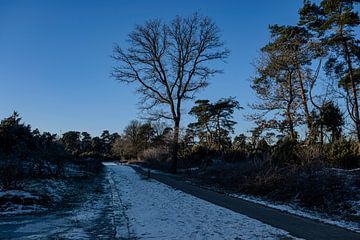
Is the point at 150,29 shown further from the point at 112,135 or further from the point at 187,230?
the point at 112,135

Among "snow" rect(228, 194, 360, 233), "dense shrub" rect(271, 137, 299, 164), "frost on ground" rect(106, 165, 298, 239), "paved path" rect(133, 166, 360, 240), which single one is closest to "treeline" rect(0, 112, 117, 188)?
"frost on ground" rect(106, 165, 298, 239)

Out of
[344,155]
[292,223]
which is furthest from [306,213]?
[344,155]

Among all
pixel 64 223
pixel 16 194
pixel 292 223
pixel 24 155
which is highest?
pixel 24 155

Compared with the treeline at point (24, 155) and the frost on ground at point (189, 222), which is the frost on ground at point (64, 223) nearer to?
the frost on ground at point (189, 222)

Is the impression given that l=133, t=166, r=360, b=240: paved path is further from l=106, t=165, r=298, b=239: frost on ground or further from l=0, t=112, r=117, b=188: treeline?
l=0, t=112, r=117, b=188: treeline

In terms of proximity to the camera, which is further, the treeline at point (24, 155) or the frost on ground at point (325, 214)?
the treeline at point (24, 155)

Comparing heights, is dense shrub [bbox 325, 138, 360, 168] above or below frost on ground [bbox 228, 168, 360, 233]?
above

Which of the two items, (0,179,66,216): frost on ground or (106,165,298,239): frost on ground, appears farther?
(0,179,66,216): frost on ground

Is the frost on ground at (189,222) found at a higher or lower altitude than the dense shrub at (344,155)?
lower

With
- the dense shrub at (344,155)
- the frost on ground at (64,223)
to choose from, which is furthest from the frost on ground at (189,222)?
the dense shrub at (344,155)

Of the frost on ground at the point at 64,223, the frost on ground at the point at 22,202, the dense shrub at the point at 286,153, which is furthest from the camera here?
the dense shrub at the point at 286,153

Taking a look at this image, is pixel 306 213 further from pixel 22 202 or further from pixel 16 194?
pixel 16 194

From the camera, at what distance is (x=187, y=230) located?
6.71m

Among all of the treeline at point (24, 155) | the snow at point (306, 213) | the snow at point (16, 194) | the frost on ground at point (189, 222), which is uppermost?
the treeline at point (24, 155)
